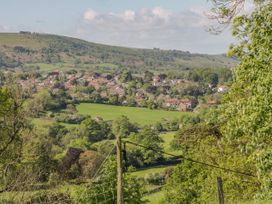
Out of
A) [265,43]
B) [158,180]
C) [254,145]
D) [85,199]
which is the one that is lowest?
[158,180]

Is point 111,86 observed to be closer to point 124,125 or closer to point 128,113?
point 128,113

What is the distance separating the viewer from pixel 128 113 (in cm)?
11119

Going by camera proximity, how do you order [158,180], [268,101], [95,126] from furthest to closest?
[95,126]
[158,180]
[268,101]

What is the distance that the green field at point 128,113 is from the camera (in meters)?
106

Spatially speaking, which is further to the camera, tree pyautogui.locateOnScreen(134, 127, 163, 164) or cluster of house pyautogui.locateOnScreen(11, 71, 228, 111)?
cluster of house pyautogui.locateOnScreen(11, 71, 228, 111)

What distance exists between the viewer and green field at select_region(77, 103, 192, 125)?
106 meters

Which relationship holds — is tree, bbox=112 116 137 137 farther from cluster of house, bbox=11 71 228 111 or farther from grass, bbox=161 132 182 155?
cluster of house, bbox=11 71 228 111

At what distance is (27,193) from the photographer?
1249 cm

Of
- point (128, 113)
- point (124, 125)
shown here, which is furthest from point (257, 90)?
point (128, 113)

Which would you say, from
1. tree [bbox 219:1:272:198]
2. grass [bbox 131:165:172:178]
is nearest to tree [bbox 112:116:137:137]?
grass [bbox 131:165:172:178]

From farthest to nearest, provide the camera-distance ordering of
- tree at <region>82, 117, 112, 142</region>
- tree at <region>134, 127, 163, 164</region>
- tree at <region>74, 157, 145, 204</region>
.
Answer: tree at <region>82, 117, 112, 142</region> < tree at <region>134, 127, 163, 164</region> < tree at <region>74, 157, 145, 204</region>

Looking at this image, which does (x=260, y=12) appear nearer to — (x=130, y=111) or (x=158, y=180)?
(x=158, y=180)

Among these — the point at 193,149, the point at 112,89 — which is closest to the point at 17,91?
the point at 193,149

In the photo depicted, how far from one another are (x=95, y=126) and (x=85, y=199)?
2799 inches
